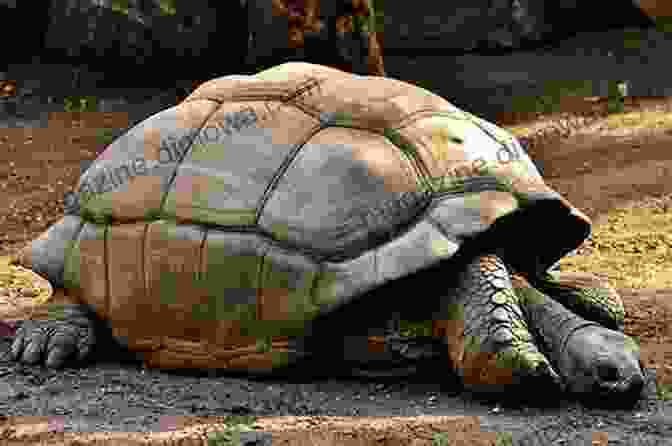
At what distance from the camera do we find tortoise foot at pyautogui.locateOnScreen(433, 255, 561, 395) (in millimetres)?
3391

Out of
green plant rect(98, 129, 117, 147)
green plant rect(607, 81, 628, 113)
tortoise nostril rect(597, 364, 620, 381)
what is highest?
tortoise nostril rect(597, 364, 620, 381)

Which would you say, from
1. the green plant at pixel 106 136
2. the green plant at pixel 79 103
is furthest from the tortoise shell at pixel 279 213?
the green plant at pixel 79 103

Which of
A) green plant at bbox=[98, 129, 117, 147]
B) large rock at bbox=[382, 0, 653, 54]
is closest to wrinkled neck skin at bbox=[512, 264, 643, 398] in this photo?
green plant at bbox=[98, 129, 117, 147]

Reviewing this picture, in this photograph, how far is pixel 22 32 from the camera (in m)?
9.64

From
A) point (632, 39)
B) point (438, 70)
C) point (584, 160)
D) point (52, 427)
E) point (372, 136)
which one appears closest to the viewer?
point (52, 427)

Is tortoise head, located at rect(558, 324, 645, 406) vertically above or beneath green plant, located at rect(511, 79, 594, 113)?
above

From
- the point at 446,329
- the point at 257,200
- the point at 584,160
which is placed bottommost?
the point at 584,160

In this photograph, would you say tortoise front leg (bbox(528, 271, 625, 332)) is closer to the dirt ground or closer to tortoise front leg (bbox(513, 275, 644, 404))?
the dirt ground

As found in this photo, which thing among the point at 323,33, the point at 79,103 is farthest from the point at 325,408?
the point at 79,103

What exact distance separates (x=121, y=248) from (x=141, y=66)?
18.2 feet

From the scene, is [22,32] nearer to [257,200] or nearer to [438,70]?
[438,70]

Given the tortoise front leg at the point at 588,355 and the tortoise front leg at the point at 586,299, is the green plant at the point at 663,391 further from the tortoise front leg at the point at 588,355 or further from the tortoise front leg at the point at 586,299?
the tortoise front leg at the point at 586,299

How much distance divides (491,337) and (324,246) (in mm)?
618

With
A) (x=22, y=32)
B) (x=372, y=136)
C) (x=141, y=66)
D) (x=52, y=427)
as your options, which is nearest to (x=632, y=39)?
(x=141, y=66)
